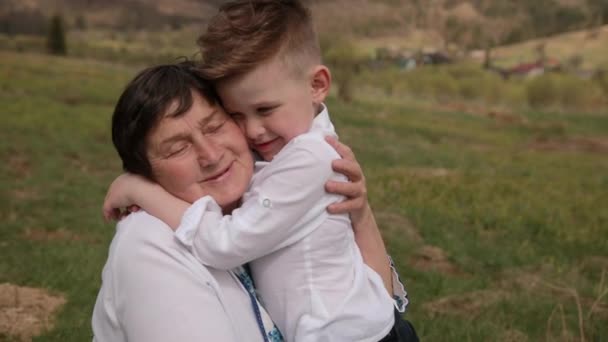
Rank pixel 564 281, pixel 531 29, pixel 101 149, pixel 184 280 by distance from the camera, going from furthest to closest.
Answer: pixel 531 29
pixel 101 149
pixel 564 281
pixel 184 280

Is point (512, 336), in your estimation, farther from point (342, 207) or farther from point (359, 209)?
point (342, 207)

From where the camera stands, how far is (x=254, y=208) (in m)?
1.83

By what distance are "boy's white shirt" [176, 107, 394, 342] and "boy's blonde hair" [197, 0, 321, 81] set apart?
26 cm

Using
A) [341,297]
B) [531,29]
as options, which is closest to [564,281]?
[341,297]

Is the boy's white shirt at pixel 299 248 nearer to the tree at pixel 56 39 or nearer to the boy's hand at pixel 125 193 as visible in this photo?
the boy's hand at pixel 125 193

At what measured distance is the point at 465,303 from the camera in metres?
5.41

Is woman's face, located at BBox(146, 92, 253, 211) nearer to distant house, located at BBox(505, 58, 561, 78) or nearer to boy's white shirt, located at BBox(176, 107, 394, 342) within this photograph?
boy's white shirt, located at BBox(176, 107, 394, 342)

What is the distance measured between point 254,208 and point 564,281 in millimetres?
5275

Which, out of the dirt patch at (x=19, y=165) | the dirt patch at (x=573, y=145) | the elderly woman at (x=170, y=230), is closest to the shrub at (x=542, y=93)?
the dirt patch at (x=573, y=145)

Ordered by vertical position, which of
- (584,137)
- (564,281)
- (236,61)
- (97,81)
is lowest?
(584,137)

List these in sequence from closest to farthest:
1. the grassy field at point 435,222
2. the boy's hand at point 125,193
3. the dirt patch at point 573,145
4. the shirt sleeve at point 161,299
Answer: the shirt sleeve at point 161,299 < the boy's hand at point 125,193 < the grassy field at point 435,222 < the dirt patch at point 573,145

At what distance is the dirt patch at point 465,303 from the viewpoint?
5.12 m

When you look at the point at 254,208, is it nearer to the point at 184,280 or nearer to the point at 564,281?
the point at 184,280

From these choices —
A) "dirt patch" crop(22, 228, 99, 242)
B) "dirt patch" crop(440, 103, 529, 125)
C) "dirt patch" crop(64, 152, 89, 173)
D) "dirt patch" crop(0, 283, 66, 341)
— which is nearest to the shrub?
"dirt patch" crop(440, 103, 529, 125)
